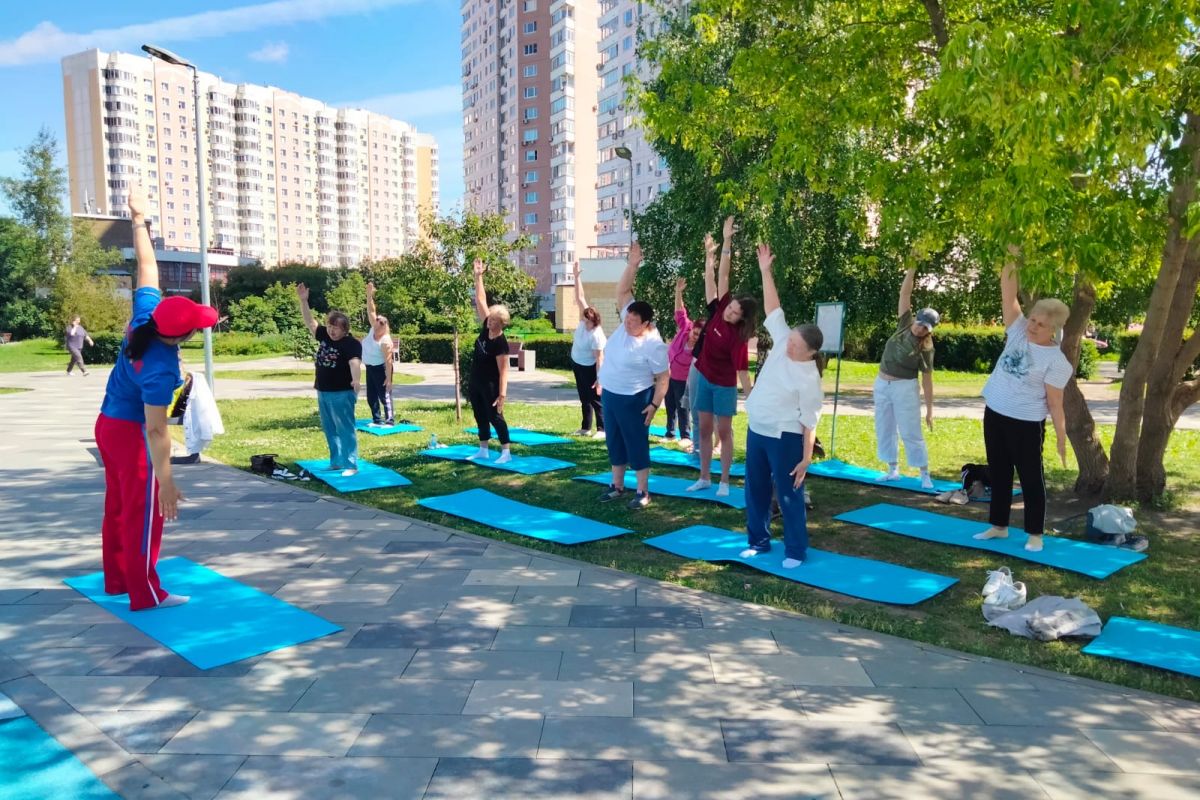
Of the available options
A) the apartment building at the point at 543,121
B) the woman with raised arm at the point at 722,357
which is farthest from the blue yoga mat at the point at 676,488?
the apartment building at the point at 543,121

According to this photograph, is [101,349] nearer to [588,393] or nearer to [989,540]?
[588,393]

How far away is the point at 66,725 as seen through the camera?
3578mm

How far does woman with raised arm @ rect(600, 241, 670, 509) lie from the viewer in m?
7.49

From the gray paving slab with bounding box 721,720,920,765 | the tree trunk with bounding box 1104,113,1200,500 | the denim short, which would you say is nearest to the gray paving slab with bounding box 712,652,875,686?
the gray paving slab with bounding box 721,720,920,765

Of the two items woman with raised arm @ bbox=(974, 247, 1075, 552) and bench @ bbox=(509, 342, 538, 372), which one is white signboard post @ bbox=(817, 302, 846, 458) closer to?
woman with raised arm @ bbox=(974, 247, 1075, 552)

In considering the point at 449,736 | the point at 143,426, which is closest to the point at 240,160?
the point at 143,426

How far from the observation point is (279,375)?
2678cm

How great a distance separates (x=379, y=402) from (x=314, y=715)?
998cm

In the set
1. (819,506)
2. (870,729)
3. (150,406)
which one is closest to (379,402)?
(819,506)

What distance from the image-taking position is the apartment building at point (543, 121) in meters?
76.1

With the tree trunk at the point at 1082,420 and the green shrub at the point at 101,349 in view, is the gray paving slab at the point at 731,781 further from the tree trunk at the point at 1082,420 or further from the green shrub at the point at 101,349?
the green shrub at the point at 101,349

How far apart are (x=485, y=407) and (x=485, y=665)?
563cm

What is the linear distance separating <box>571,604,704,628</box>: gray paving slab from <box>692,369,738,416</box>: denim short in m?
3.07

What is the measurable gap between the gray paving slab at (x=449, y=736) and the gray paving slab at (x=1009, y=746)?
162 cm
